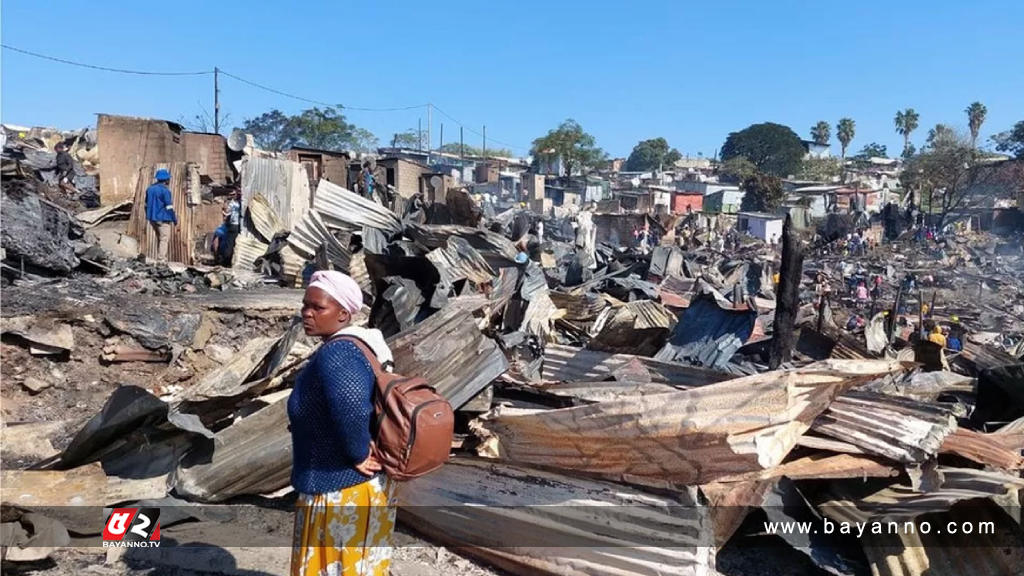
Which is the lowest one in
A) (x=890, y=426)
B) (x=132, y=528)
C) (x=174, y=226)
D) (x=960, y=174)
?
(x=132, y=528)

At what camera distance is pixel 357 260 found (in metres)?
8.40

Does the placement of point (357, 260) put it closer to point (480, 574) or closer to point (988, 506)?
point (480, 574)

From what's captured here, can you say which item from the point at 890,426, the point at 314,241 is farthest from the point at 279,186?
the point at 890,426

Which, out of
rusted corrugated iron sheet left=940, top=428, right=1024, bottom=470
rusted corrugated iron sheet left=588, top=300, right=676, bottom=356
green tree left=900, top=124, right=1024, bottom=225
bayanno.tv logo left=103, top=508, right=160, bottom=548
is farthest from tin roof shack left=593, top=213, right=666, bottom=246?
bayanno.tv logo left=103, top=508, right=160, bottom=548

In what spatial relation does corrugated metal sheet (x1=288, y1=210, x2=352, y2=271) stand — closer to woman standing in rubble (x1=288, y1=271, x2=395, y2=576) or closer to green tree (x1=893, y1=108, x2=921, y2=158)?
woman standing in rubble (x1=288, y1=271, x2=395, y2=576)

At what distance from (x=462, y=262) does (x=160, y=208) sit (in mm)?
3881

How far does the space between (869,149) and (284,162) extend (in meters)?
76.8

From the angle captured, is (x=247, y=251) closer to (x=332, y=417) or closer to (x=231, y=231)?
(x=231, y=231)

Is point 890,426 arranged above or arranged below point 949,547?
above

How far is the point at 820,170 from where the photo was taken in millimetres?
50219

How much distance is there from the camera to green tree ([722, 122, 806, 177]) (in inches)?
2082

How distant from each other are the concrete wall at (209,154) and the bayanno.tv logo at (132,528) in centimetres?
976

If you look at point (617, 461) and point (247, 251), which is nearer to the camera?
point (617, 461)

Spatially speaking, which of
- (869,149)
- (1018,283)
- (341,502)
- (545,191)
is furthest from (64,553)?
(869,149)
